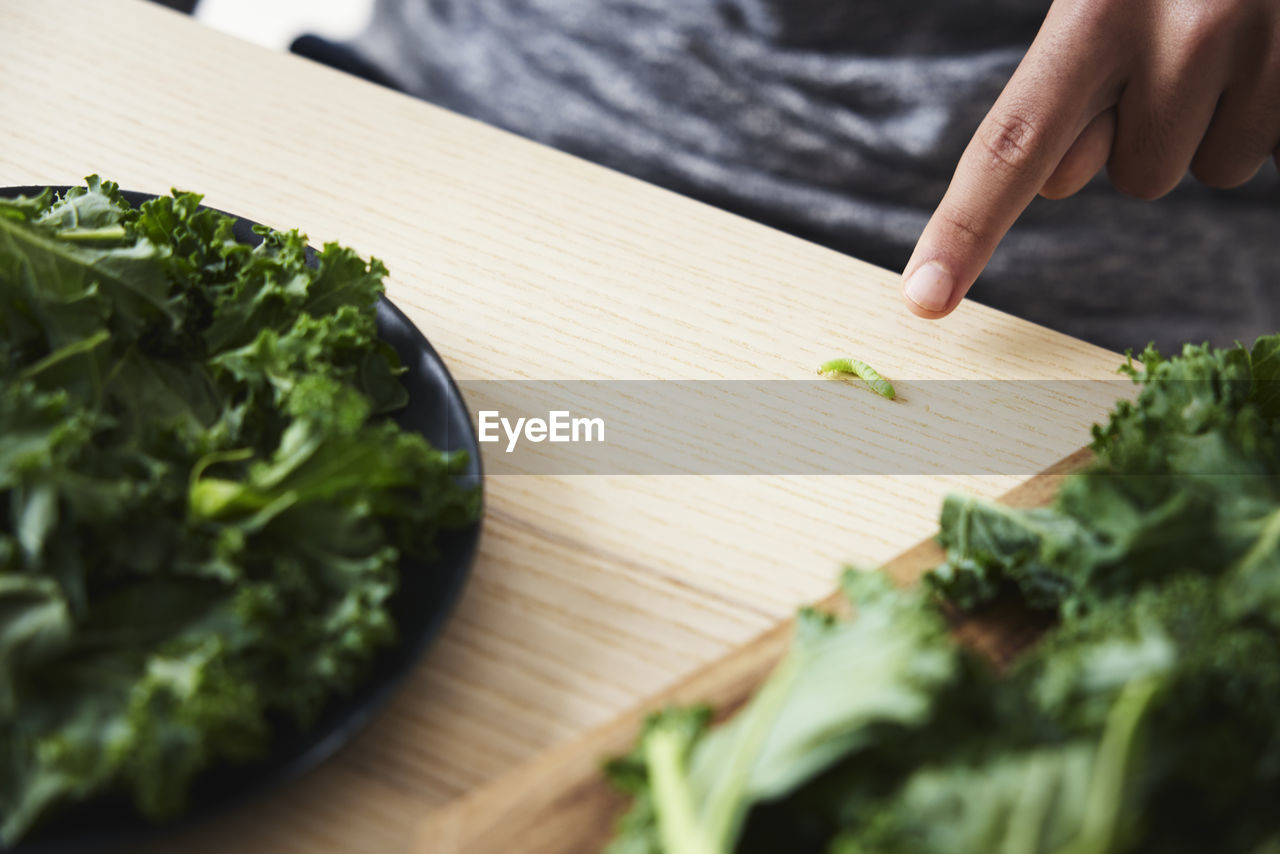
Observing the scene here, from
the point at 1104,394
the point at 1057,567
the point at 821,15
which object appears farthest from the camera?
the point at 821,15

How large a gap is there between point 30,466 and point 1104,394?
1.14 m

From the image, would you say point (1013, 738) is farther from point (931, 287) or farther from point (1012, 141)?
point (1012, 141)

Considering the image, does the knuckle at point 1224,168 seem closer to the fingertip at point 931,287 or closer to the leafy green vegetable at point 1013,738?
the fingertip at point 931,287

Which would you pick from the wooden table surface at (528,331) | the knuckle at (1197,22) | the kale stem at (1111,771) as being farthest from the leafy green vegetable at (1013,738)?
the knuckle at (1197,22)

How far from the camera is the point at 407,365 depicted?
99 centimetres

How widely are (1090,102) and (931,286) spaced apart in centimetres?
32

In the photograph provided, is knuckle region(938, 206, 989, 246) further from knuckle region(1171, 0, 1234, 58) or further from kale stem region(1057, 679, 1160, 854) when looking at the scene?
kale stem region(1057, 679, 1160, 854)

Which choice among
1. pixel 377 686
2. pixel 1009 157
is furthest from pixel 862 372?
pixel 377 686

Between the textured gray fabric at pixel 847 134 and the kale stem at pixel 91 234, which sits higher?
the textured gray fabric at pixel 847 134

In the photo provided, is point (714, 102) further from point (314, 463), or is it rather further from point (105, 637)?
point (105, 637)

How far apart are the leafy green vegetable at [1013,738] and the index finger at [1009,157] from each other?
0.56 metres

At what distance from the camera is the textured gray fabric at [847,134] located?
174cm

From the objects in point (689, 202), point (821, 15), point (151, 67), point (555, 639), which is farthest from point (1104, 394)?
point (151, 67)

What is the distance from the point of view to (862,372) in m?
1.17
